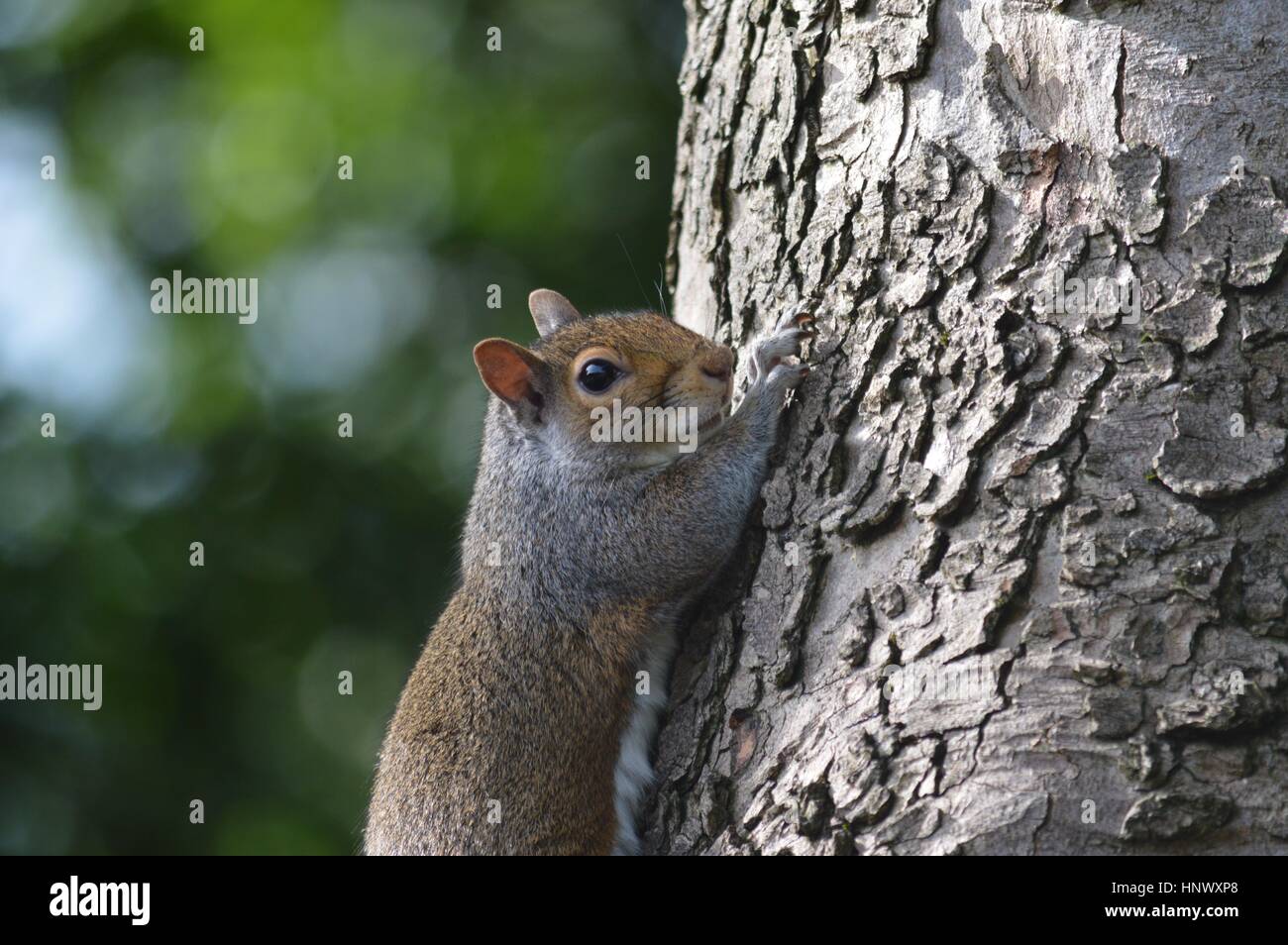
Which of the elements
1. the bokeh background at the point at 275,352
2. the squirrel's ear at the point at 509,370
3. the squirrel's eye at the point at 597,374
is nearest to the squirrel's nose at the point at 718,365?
the squirrel's eye at the point at 597,374

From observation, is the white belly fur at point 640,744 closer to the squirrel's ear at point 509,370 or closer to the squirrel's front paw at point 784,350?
the squirrel's front paw at point 784,350

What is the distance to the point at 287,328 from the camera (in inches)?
250

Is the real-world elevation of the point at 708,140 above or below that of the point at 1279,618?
above

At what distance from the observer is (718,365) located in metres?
3.38

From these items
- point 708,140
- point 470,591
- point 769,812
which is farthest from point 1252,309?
point 470,591

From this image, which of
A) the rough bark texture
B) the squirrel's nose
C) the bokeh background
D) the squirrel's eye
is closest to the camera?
the rough bark texture

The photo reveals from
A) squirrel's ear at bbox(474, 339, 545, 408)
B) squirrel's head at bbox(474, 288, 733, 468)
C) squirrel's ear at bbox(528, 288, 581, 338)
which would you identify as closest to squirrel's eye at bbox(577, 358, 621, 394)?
squirrel's head at bbox(474, 288, 733, 468)

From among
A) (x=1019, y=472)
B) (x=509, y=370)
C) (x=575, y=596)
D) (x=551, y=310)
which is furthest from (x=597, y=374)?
(x=1019, y=472)

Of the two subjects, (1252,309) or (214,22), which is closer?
(1252,309)

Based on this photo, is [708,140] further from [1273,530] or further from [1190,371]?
[1273,530]

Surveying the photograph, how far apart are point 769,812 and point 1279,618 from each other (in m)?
1.03

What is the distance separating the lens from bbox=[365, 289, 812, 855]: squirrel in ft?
10.3

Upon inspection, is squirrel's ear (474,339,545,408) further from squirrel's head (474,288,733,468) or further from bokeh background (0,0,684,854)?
bokeh background (0,0,684,854)

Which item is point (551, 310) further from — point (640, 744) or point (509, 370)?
point (640, 744)
